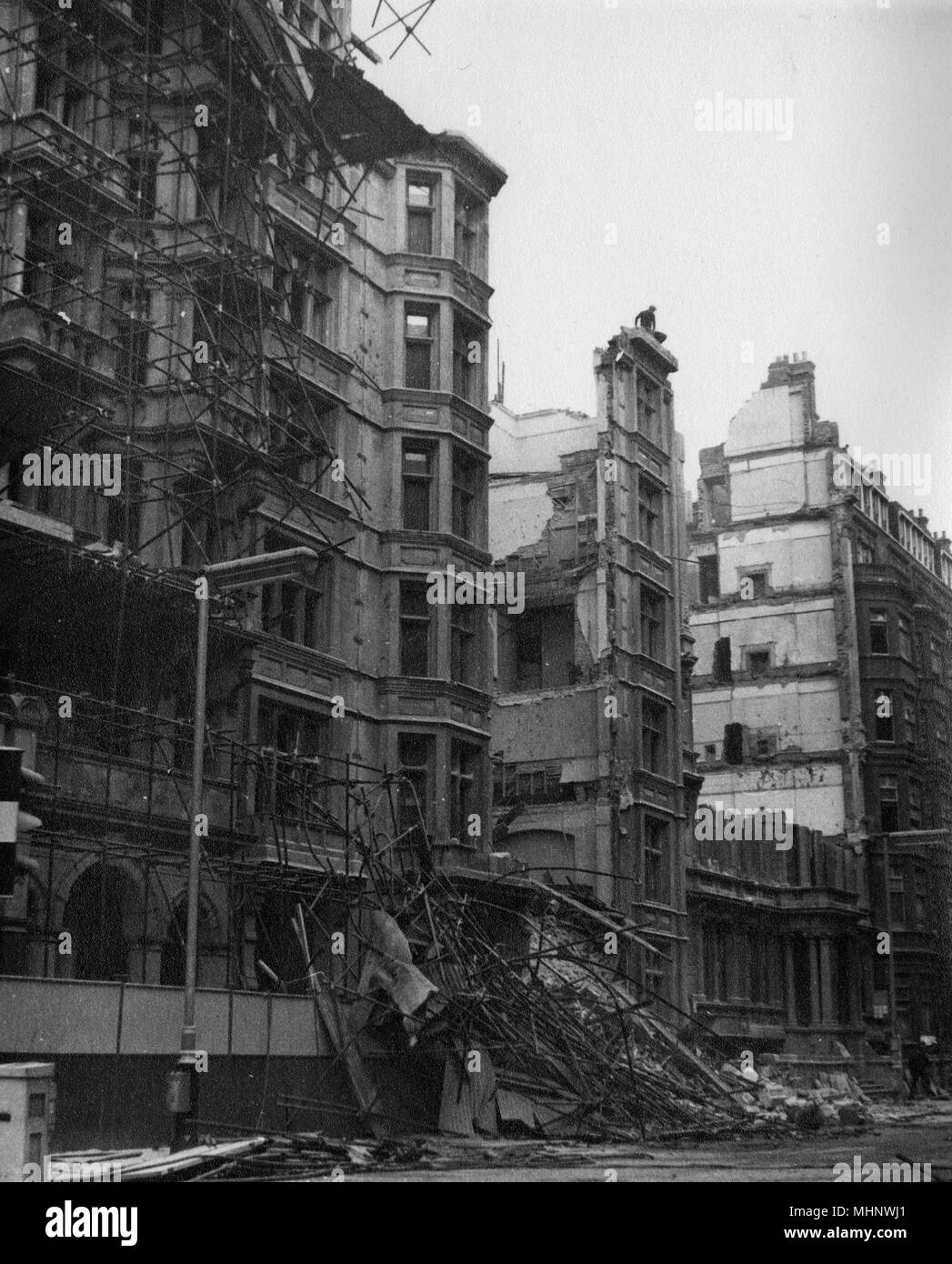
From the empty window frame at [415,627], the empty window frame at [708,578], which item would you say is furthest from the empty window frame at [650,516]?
the empty window frame at [415,627]

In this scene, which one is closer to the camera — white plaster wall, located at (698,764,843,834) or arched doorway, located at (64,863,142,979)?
arched doorway, located at (64,863,142,979)

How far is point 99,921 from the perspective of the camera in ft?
83.0

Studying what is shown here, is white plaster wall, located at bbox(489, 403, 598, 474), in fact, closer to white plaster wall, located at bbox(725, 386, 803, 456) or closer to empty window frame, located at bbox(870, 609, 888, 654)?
white plaster wall, located at bbox(725, 386, 803, 456)

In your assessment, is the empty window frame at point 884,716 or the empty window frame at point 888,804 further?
the empty window frame at point 884,716

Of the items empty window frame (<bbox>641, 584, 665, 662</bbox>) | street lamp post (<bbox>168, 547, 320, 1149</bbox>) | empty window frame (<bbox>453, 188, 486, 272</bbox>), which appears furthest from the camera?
empty window frame (<bbox>641, 584, 665, 662</bbox>)

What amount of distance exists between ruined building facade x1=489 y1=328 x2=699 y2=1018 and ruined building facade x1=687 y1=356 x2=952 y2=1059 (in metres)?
7.31

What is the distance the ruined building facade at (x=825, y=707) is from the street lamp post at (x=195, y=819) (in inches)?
1411

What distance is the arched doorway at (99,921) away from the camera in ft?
83.3

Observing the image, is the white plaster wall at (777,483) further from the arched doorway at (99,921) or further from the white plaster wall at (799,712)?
the arched doorway at (99,921)

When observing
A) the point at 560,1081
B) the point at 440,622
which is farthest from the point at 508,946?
the point at 560,1081

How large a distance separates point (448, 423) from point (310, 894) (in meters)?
12.6

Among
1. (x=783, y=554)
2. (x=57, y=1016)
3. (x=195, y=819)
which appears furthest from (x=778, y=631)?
(x=57, y=1016)

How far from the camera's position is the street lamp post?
18.0 metres

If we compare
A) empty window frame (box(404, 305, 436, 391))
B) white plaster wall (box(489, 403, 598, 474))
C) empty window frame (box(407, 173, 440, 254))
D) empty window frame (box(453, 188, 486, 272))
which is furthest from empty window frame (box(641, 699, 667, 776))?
empty window frame (box(407, 173, 440, 254))
